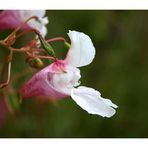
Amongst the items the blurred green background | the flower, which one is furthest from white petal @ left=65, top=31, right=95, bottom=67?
the blurred green background

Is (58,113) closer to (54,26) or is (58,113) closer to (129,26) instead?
(54,26)

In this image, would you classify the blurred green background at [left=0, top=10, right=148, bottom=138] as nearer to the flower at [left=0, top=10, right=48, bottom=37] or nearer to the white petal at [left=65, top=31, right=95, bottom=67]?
the flower at [left=0, top=10, right=48, bottom=37]

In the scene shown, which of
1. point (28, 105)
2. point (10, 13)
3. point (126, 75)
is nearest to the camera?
point (10, 13)

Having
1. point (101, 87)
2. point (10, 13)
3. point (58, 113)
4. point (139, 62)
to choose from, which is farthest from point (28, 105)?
point (10, 13)

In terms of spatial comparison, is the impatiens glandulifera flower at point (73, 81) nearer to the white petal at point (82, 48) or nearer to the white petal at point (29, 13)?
the white petal at point (82, 48)

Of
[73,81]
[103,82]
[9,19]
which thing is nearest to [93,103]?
[73,81]

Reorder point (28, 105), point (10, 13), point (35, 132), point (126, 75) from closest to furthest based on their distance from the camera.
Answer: point (10, 13) < point (35, 132) < point (28, 105) < point (126, 75)

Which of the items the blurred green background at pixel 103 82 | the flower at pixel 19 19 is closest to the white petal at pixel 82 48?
the flower at pixel 19 19
